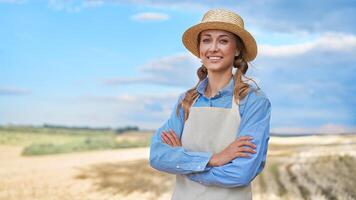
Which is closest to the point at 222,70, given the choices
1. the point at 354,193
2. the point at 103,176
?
the point at 354,193

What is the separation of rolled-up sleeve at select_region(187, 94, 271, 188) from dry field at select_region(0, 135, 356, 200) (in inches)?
152

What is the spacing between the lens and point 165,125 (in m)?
2.80

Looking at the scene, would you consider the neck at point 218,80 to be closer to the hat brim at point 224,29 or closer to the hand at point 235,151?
the hat brim at point 224,29

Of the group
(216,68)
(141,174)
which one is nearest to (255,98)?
(216,68)

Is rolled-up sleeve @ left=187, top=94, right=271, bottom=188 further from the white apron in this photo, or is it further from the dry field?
the dry field

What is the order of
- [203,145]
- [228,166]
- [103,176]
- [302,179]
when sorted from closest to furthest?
[228,166], [203,145], [302,179], [103,176]

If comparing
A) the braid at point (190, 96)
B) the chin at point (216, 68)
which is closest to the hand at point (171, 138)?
the braid at point (190, 96)

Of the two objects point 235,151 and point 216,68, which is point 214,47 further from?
point 235,151

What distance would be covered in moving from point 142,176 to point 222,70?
4760mm

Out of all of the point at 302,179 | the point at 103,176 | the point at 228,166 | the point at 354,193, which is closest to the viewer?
the point at 228,166

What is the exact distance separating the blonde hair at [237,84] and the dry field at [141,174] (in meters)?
3.72

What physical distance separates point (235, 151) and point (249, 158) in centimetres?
6

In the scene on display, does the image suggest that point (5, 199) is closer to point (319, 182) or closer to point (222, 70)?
point (319, 182)

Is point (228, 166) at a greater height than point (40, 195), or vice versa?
point (228, 166)
